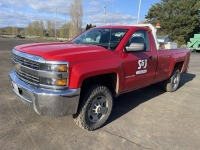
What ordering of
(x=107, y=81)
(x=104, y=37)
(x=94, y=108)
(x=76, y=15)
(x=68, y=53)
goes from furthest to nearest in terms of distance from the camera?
(x=76, y=15) < (x=104, y=37) < (x=107, y=81) < (x=94, y=108) < (x=68, y=53)

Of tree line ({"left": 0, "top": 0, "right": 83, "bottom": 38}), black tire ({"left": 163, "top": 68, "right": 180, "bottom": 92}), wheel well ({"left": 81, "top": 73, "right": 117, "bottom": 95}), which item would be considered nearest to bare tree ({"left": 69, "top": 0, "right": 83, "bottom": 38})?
tree line ({"left": 0, "top": 0, "right": 83, "bottom": 38})

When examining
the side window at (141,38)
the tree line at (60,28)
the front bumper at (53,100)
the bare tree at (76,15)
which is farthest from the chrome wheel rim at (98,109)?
the bare tree at (76,15)

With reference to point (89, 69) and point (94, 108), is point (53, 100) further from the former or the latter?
point (94, 108)

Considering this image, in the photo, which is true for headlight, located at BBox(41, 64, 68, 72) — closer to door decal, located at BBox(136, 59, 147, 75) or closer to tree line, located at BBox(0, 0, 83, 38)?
door decal, located at BBox(136, 59, 147, 75)

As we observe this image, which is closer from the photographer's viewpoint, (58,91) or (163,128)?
(58,91)

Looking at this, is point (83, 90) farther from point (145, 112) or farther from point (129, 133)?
point (145, 112)

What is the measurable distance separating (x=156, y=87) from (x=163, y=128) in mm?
3326

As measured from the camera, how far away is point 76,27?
4953 cm

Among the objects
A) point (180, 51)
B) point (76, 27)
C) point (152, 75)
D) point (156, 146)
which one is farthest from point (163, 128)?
point (76, 27)

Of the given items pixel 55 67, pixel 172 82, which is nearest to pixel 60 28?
pixel 172 82

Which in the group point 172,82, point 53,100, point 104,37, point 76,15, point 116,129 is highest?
point 76,15

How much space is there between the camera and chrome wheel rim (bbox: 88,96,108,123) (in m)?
4.04

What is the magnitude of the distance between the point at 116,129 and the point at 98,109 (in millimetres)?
494

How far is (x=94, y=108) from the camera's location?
4.09 m
